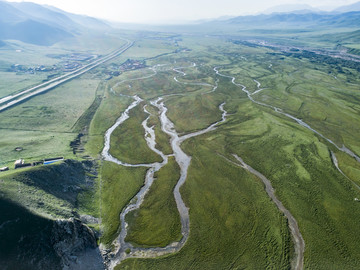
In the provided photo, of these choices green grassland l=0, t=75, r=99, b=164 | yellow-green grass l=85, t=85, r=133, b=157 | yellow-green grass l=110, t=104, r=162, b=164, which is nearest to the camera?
green grassland l=0, t=75, r=99, b=164

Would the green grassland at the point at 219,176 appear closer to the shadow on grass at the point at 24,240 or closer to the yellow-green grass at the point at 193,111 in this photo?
the yellow-green grass at the point at 193,111

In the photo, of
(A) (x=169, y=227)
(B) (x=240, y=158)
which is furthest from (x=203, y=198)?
(B) (x=240, y=158)

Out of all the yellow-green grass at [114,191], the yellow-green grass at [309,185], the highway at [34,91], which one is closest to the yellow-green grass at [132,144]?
the yellow-green grass at [114,191]

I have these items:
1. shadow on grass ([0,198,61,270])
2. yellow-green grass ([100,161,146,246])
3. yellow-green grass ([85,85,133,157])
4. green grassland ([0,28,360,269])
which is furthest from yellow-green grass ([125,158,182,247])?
yellow-green grass ([85,85,133,157])

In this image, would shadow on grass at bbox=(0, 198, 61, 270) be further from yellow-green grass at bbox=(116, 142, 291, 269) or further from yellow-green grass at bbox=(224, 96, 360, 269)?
yellow-green grass at bbox=(224, 96, 360, 269)

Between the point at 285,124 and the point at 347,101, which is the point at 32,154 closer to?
the point at 285,124

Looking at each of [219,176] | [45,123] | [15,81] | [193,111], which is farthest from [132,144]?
[15,81]
